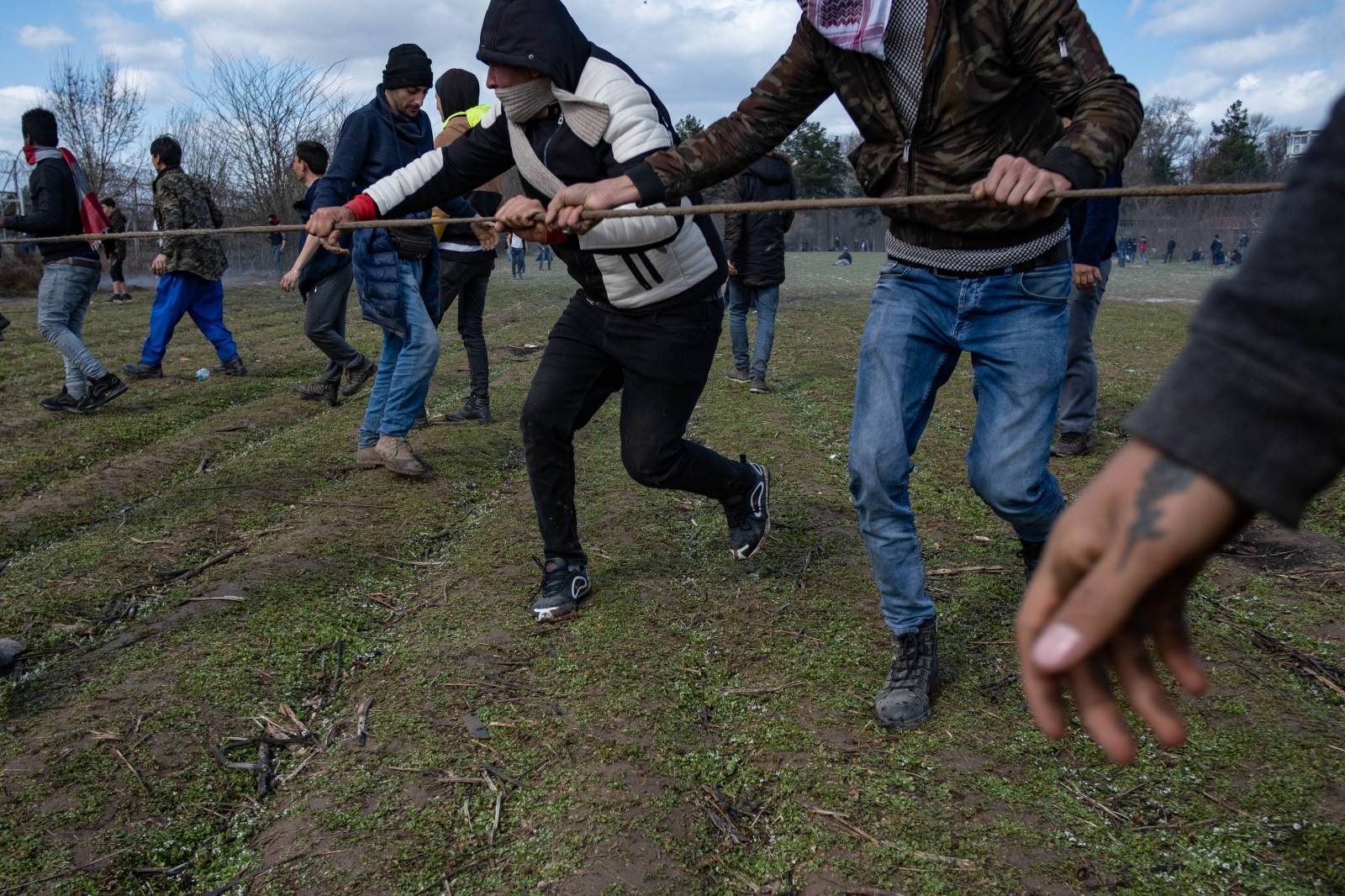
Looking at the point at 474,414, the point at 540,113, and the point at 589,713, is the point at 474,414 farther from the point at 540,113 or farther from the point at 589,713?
the point at 589,713

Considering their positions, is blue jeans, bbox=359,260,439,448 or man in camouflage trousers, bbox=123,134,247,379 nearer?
blue jeans, bbox=359,260,439,448

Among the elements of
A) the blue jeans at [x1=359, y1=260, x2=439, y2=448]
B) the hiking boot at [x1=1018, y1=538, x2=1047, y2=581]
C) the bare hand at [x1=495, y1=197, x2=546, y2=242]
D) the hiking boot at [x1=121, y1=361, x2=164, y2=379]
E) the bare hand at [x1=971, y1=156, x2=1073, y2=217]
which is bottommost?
the hiking boot at [x1=121, y1=361, x2=164, y2=379]

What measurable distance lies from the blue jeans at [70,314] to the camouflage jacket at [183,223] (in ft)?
3.48

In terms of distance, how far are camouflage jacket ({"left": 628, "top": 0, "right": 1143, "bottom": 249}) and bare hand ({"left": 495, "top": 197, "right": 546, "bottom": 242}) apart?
1.30 ft

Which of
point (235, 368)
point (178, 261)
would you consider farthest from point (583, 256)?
point (235, 368)

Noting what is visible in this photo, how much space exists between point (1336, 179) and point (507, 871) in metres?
2.25

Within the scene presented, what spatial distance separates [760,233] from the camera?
894 centimetres

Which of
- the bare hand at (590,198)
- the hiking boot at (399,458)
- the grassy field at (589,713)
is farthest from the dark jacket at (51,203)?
the bare hand at (590,198)

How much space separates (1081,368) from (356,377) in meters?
5.95

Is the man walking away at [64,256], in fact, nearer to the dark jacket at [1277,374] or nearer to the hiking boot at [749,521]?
the hiking boot at [749,521]

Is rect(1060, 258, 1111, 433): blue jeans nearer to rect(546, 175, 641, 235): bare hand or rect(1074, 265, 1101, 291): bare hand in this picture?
rect(1074, 265, 1101, 291): bare hand

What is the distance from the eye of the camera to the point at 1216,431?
950 millimetres

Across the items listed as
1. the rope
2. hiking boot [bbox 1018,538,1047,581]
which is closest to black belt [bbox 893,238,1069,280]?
the rope

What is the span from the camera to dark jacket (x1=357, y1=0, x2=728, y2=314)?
351 cm
